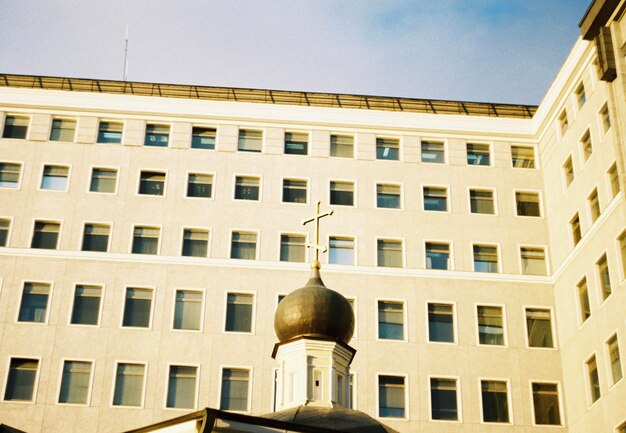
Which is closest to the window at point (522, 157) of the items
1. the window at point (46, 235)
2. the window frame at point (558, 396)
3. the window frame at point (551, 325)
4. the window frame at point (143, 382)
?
the window frame at point (551, 325)

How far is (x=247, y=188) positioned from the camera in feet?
156

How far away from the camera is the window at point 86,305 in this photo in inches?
1751

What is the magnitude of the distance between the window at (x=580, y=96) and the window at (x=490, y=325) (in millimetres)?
8875

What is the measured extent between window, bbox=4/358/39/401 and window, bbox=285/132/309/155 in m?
14.0

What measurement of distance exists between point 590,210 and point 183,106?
58.8 ft

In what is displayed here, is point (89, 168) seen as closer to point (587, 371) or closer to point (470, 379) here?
point (470, 379)

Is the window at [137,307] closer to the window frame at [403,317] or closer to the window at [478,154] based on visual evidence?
the window frame at [403,317]

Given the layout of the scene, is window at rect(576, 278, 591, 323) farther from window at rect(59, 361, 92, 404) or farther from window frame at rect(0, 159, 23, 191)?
window frame at rect(0, 159, 23, 191)

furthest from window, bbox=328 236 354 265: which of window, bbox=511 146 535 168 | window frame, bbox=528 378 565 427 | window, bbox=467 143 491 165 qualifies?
window frame, bbox=528 378 565 427

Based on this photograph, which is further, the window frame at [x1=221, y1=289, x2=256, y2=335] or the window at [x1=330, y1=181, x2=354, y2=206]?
the window at [x1=330, y1=181, x2=354, y2=206]

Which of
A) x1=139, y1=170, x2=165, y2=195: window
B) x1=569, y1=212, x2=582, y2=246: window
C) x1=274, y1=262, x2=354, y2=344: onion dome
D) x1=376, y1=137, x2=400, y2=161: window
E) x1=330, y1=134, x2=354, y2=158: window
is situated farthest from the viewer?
x1=376, y1=137, x2=400, y2=161: window

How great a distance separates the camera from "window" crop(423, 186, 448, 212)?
4794cm

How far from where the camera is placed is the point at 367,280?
45844 millimetres

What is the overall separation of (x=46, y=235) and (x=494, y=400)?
1931 centimetres
